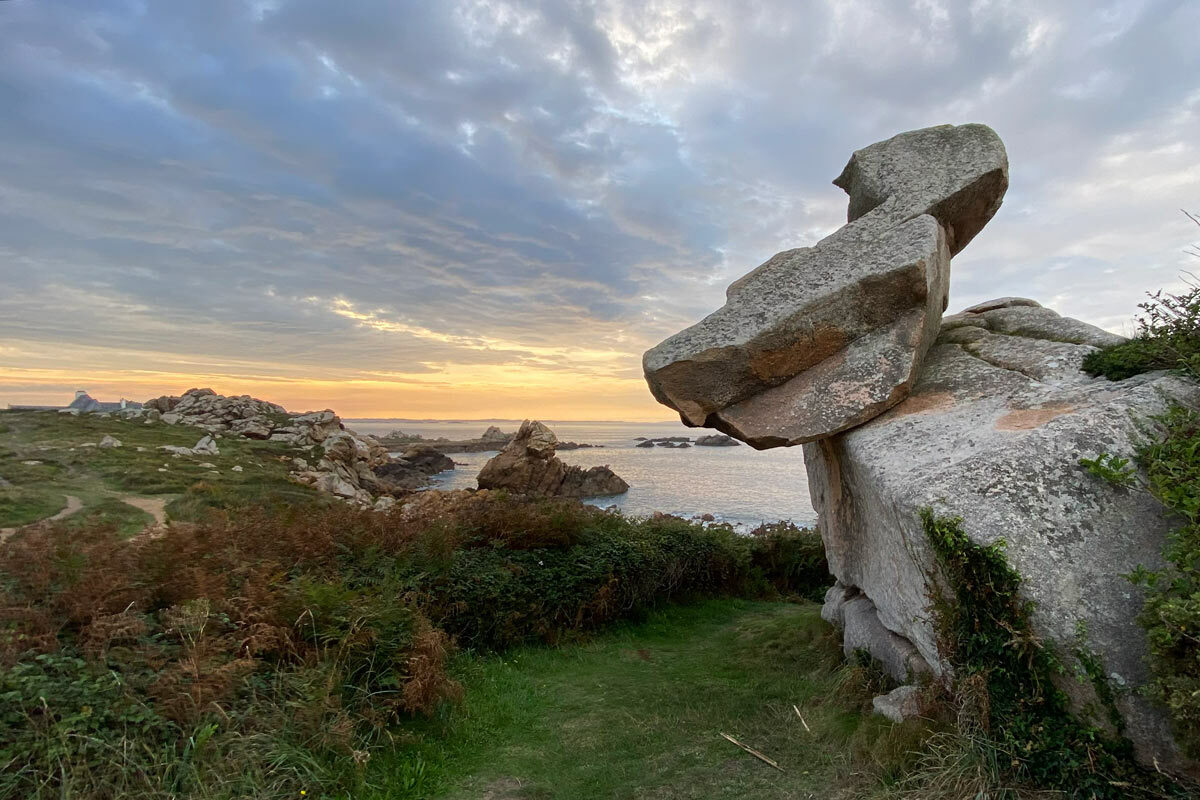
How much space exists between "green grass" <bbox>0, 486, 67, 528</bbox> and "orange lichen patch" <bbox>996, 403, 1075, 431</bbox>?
16856 mm

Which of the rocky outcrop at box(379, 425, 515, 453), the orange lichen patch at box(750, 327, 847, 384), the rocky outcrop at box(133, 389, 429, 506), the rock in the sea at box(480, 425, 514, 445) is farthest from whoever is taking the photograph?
the rock in the sea at box(480, 425, 514, 445)

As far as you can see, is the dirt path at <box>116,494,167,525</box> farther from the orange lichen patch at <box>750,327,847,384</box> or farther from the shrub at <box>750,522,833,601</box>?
the orange lichen patch at <box>750,327,847,384</box>

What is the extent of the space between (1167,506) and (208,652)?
23.5 feet

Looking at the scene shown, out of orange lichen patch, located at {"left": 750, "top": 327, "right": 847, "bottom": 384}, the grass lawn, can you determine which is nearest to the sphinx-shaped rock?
orange lichen patch, located at {"left": 750, "top": 327, "right": 847, "bottom": 384}

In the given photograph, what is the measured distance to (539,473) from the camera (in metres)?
38.9

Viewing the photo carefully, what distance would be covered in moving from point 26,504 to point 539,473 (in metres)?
26.3

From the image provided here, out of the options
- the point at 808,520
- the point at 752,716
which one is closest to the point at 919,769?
the point at 752,716

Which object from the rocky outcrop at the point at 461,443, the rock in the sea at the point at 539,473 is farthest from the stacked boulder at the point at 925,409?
the rocky outcrop at the point at 461,443

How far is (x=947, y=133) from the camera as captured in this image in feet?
26.7

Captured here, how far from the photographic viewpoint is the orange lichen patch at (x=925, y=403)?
634 centimetres

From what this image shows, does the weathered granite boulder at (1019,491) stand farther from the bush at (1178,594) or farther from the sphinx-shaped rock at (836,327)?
the sphinx-shaped rock at (836,327)

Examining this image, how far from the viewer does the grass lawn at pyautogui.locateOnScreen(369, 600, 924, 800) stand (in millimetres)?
5211

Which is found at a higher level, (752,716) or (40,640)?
(40,640)

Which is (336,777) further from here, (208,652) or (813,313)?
(813,313)
